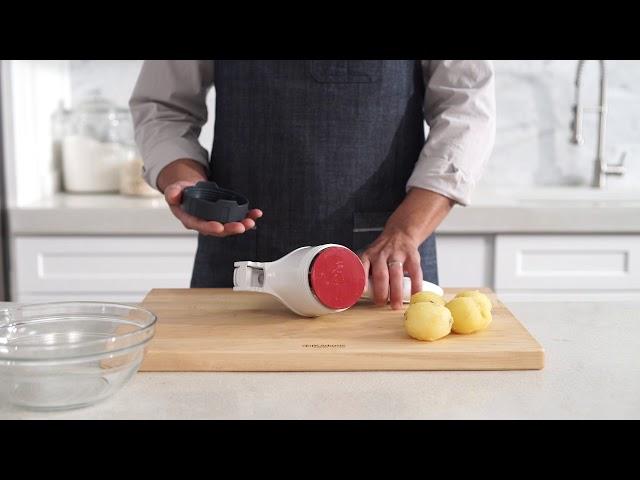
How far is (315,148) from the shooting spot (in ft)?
5.48

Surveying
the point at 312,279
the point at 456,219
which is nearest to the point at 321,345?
the point at 312,279

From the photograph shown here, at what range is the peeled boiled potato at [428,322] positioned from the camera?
1.09 metres

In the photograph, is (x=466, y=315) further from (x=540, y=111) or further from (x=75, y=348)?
(x=540, y=111)

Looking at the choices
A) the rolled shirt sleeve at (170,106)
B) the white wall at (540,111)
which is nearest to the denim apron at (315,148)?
the rolled shirt sleeve at (170,106)

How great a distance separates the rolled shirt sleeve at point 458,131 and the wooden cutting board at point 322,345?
13.9 inches

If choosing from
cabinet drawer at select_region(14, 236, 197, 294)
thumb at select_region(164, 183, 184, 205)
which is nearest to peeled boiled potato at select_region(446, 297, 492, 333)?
thumb at select_region(164, 183, 184, 205)

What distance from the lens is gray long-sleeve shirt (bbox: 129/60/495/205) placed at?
1541mm

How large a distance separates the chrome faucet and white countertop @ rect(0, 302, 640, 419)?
6.53 feet

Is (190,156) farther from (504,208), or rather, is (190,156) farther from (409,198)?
(504,208)

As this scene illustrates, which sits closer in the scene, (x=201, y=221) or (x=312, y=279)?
(x=312, y=279)

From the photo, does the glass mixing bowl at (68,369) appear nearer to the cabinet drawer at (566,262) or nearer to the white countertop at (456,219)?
the white countertop at (456,219)

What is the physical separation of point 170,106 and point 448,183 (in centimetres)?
61
